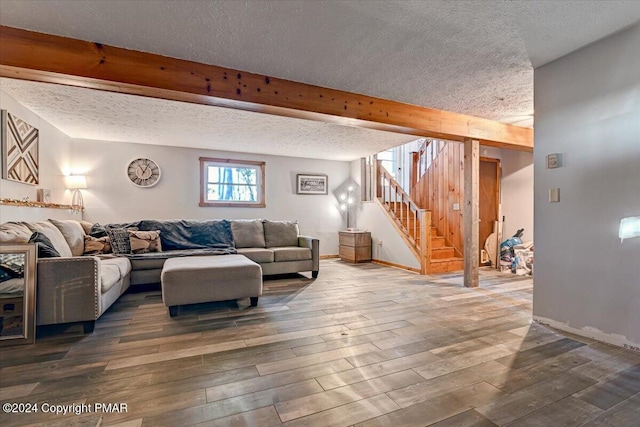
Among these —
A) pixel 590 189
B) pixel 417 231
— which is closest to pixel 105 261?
pixel 590 189

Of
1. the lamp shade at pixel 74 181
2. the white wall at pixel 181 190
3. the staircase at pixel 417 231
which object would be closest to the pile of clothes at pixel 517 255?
the staircase at pixel 417 231

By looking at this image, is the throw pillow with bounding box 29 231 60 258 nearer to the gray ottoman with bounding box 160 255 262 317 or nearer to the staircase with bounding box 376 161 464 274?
the gray ottoman with bounding box 160 255 262 317

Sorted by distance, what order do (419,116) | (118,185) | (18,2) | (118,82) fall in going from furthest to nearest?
1. (118,185)
2. (419,116)
3. (118,82)
4. (18,2)

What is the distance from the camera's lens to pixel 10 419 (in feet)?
4.59

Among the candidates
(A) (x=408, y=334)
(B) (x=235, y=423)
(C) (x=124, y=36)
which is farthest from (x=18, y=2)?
(A) (x=408, y=334)

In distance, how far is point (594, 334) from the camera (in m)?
2.31

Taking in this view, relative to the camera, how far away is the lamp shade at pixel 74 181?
15.1ft

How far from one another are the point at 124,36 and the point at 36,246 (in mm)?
1756

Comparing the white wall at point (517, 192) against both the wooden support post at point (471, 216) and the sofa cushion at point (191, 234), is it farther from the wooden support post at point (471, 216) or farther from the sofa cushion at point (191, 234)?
the sofa cushion at point (191, 234)

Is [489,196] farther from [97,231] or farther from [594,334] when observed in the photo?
[97,231]

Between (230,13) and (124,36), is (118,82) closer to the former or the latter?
(124,36)

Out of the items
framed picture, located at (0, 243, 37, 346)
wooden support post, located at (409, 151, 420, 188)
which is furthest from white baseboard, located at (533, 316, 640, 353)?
wooden support post, located at (409, 151, 420, 188)

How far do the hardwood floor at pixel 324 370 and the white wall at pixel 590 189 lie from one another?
0.27m

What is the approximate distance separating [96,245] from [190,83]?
8.73 feet
